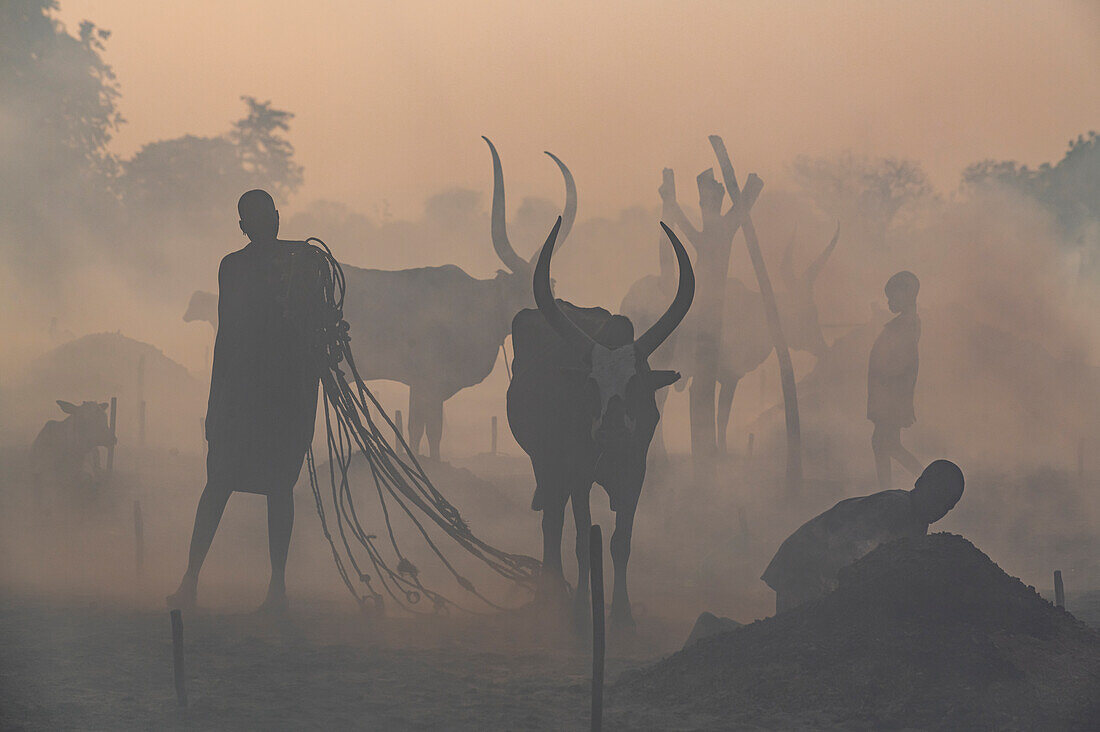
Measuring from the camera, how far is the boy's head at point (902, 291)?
1627 centimetres

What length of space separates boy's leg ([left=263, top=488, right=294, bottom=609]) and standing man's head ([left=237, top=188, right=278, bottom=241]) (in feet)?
6.59

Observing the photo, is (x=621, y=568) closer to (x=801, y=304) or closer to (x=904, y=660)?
(x=904, y=660)

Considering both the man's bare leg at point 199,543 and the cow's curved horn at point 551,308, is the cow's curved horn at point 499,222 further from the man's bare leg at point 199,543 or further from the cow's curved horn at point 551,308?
the man's bare leg at point 199,543

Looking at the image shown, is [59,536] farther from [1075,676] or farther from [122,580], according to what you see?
[1075,676]

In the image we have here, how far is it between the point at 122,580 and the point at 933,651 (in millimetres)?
7324

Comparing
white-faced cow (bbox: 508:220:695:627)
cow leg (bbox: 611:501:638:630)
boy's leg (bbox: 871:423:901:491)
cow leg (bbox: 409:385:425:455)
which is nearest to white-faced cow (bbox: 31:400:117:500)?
cow leg (bbox: 409:385:425:455)

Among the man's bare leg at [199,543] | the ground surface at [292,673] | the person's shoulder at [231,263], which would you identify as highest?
the person's shoulder at [231,263]

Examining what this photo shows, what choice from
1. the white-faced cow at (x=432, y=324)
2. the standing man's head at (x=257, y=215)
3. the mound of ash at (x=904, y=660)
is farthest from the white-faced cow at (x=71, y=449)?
the mound of ash at (x=904, y=660)

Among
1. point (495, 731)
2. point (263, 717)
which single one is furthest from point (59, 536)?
point (495, 731)

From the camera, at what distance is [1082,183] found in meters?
28.4

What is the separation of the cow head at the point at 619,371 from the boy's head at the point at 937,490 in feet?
6.42

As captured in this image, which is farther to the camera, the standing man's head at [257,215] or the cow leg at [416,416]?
the cow leg at [416,416]

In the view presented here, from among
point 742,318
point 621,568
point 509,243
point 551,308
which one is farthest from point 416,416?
point 551,308

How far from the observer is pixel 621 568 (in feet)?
28.4
